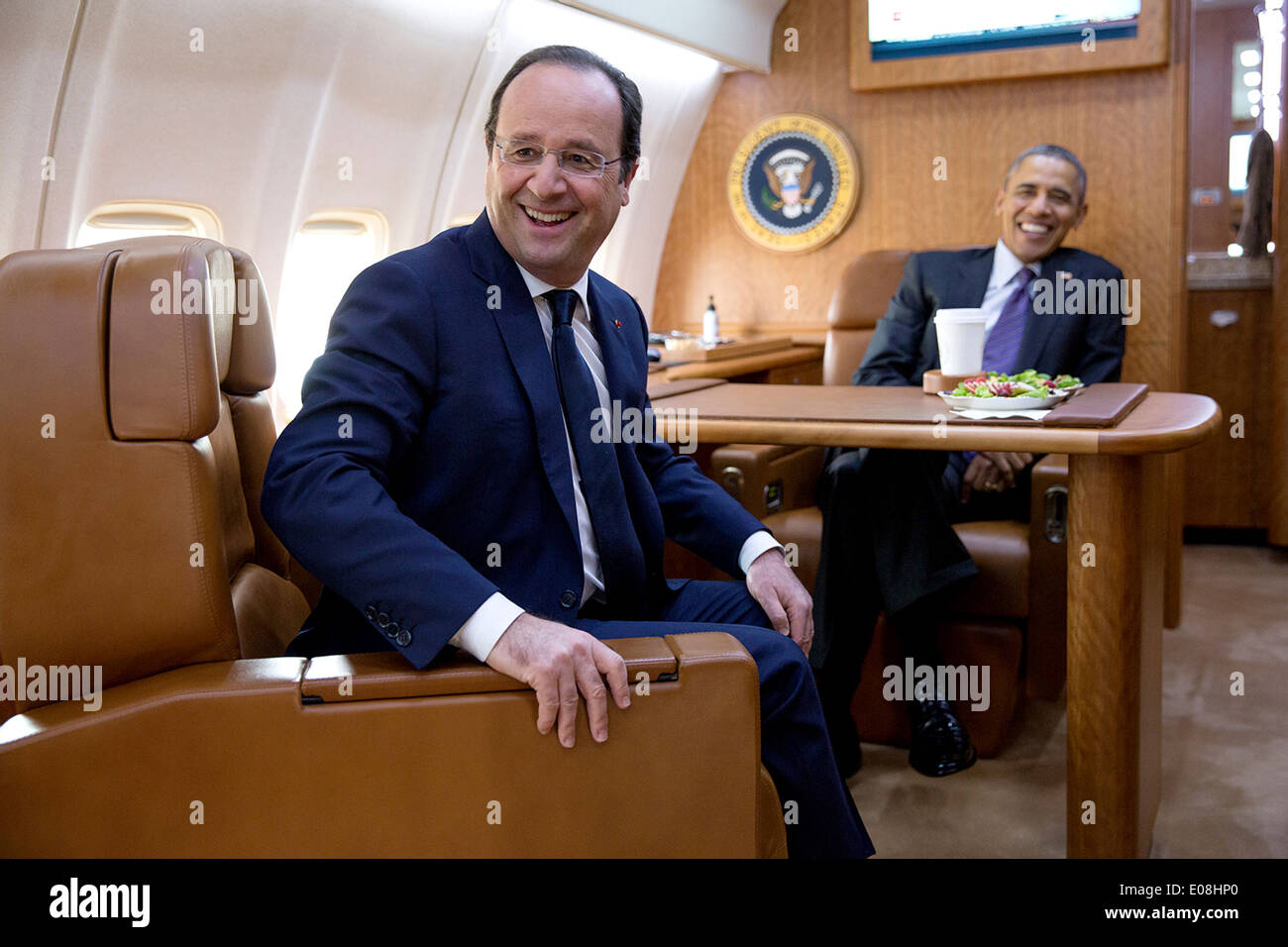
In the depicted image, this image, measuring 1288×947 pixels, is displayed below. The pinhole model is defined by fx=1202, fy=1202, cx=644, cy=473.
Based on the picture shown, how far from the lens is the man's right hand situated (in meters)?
Result: 1.39

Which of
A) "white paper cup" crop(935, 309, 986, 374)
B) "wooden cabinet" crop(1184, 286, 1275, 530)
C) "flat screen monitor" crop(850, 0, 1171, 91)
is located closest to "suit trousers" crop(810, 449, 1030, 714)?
"white paper cup" crop(935, 309, 986, 374)

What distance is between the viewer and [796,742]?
168 centimetres

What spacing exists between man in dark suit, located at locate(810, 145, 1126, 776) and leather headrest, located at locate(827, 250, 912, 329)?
17.2 inches

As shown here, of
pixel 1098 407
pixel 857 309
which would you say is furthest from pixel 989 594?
pixel 857 309

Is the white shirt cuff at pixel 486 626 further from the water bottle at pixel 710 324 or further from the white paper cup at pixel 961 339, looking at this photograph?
the water bottle at pixel 710 324

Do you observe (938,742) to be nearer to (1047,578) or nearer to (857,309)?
(1047,578)

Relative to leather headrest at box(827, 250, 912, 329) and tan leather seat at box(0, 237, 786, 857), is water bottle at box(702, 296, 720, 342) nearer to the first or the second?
leather headrest at box(827, 250, 912, 329)

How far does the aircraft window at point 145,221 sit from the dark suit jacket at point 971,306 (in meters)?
1.93

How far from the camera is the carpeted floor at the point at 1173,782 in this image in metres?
2.61

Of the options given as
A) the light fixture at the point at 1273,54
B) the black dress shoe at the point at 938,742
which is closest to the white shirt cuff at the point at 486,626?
the black dress shoe at the point at 938,742

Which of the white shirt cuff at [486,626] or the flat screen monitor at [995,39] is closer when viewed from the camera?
the white shirt cuff at [486,626]

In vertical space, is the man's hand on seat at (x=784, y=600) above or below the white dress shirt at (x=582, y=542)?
below
